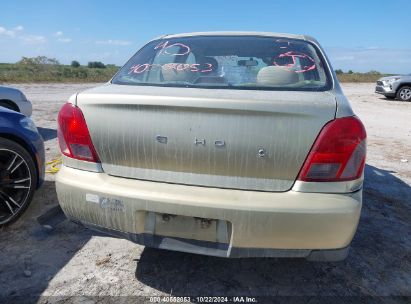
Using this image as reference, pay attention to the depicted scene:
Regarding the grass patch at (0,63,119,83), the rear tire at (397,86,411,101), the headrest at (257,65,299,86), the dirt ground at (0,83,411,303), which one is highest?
the headrest at (257,65,299,86)

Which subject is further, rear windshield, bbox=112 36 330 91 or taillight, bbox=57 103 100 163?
rear windshield, bbox=112 36 330 91

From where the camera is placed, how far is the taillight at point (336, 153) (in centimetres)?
193

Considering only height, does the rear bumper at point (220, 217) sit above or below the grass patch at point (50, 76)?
above

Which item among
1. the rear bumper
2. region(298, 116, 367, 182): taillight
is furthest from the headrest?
the rear bumper

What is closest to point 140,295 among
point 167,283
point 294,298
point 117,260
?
point 167,283

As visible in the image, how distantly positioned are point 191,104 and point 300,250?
100 centimetres

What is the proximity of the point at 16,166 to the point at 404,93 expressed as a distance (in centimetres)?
1619

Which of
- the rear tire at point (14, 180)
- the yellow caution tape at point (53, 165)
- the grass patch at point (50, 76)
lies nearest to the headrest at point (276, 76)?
the rear tire at point (14, 180)

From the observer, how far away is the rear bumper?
1938mm

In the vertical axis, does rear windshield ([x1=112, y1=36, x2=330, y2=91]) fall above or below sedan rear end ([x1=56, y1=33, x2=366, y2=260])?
above

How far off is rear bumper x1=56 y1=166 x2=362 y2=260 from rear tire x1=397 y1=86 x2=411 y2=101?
51.4 ft

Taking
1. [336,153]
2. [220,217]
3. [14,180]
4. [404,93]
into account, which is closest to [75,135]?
[220,217]

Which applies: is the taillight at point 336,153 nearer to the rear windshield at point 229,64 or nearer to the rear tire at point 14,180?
the rear windshield at point 229,64

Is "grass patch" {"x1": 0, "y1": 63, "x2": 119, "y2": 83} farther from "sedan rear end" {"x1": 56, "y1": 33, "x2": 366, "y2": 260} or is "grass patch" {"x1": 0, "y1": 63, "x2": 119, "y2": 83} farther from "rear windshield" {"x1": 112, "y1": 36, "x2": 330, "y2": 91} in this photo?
"sedan rear end" {"x1": 56, "y1": 33, "x2": 366, "y2": 260}
